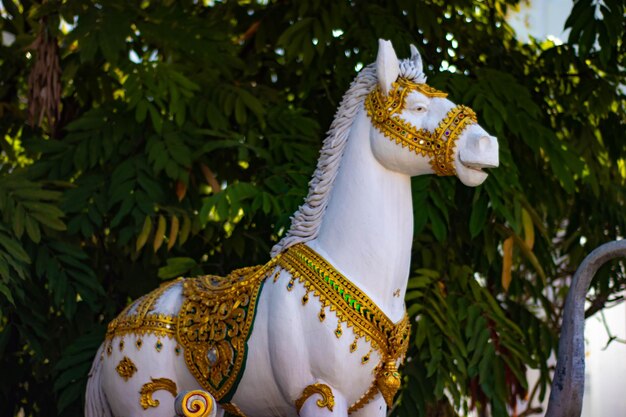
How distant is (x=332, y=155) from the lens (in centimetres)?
422

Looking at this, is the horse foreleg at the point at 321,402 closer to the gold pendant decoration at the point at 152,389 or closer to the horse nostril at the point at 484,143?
the gold pendant decoration at the point at 152,389

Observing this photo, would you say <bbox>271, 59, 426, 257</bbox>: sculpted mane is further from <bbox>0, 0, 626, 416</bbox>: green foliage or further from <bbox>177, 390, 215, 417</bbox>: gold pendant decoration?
<bbox>0, 0, 626, 416</bbox>: green foliage

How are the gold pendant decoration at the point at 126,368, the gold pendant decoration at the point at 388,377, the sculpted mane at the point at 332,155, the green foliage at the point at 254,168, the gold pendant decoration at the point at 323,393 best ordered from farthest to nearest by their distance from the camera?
the green foliage at the point at 254,168 < the gold pendant decoration at the point at 126,368 < the sculpted mane at the point at 332,155 < the gold pendant decoration at the point at 388,377 < the gold pendant decoration at the point at 323,393

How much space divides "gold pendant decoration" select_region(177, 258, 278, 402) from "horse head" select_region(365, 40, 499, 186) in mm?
582

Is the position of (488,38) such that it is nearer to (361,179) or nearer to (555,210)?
(555,210)

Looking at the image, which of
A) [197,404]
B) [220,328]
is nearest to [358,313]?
[220,328]

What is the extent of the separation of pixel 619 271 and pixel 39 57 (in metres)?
3.25

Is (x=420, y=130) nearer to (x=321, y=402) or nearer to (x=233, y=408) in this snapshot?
(x=321, y=402)

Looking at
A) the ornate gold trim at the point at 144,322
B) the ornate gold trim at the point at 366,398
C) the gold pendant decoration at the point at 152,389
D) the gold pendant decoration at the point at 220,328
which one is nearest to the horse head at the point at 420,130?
the gold pendant decoration at the point at 220,328

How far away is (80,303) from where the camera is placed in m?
5.73

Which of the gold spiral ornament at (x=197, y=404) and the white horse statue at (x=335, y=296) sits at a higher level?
the white horse statue at (x=335, y=296)

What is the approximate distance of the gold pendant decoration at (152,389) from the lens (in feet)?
14.1

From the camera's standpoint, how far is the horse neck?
4074 millimetres

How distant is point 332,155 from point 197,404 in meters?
0.98
